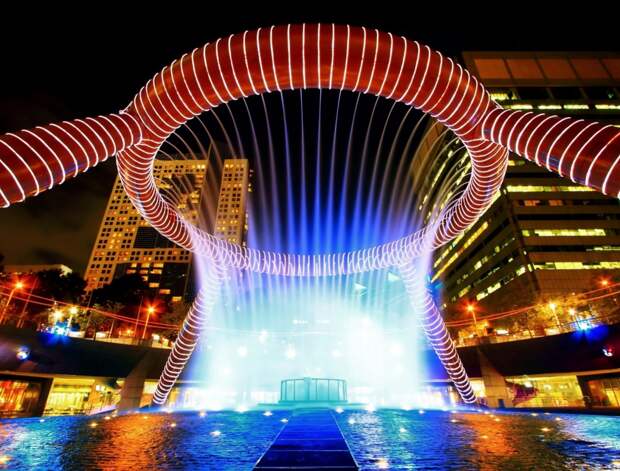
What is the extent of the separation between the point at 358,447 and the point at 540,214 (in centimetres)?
10455

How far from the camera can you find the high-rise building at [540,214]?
3319 inches

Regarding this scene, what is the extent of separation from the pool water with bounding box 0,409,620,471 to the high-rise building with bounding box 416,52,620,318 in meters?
61.8

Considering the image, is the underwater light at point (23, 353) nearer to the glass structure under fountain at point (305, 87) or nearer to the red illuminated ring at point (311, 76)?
the glass structure under fountain at point (305, 87)

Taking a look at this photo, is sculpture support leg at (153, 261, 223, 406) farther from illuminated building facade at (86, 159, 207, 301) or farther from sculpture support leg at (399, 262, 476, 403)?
illuminated building facade at (86, 159, 207, 301)

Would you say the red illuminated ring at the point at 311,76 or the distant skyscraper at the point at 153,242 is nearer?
the red illuminated ring at the point at 311,76

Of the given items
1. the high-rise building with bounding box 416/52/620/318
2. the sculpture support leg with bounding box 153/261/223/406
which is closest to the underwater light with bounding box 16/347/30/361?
the sculpture support leg with bounding box 153/261/223/406

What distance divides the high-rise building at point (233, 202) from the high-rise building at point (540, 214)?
101323 millimetres

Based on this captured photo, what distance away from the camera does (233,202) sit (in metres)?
176

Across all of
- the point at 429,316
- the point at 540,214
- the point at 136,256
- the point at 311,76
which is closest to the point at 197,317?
the point at 429,316

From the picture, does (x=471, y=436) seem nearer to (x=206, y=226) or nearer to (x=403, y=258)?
(x=403, y=258)

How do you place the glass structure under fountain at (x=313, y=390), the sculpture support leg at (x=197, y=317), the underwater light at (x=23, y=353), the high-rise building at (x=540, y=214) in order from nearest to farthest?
the sculpture support leg at (x=197, y=317), the underwater light at (x=23, y=353), the glass structure under fountain at (x=313, y=390), the high-rise building at (x=540, y=214)

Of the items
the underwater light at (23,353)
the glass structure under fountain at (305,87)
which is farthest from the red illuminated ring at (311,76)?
the underwater light at (23,353)

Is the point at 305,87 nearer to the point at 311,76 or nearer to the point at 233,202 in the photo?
the point at 311,76

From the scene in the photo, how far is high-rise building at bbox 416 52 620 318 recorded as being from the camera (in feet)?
277
